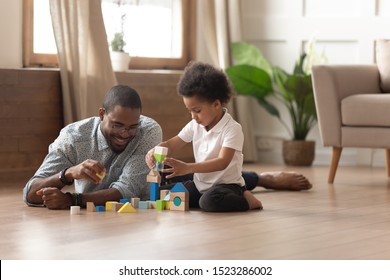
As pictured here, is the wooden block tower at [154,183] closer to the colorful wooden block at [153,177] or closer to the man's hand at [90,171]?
the colorful wooden block at [153,177]

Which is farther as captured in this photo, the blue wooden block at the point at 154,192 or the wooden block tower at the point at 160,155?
the blue wooden block at the point at 154,192

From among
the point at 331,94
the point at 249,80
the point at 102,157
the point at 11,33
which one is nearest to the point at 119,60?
the point at 11,33

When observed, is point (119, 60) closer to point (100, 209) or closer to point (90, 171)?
point (100, 209)

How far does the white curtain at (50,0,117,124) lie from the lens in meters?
4.84

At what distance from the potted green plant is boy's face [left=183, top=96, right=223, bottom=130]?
2460mm

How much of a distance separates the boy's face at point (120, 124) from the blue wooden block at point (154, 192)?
0.21 meters

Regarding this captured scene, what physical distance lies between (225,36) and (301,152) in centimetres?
99

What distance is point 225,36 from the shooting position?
6.13 meters

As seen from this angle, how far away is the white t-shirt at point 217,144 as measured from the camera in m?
3.39

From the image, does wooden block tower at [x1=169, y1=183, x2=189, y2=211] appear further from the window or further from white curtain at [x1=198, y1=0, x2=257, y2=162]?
white curtain at [x1=198, y1=0, x2=257, y2=162]

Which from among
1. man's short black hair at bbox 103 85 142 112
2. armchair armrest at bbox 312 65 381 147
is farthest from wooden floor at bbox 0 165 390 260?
armchair armrest at bbox 312 65 381 147

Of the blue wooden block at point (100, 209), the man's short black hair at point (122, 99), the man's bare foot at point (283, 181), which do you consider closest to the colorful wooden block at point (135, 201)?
the blue wooden block at point (100, 209)

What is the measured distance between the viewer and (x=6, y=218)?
3.16 meters

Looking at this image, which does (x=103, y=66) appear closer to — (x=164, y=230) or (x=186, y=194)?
(x=186, y=194)
